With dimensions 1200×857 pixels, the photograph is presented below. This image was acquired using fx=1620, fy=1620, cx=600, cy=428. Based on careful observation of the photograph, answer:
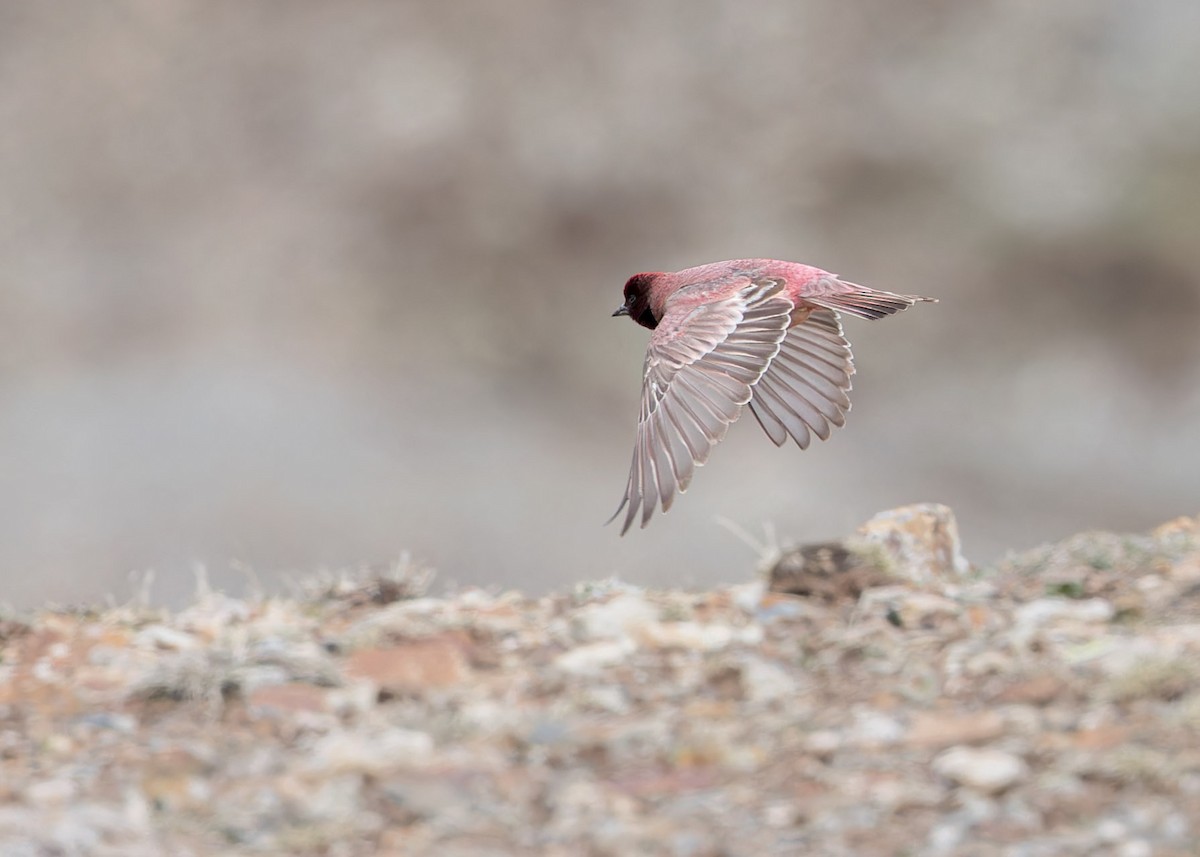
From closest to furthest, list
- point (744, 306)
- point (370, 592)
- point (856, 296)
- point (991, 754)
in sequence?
point (991, 754) < point (370, 592) < point (744, 306) < point (856, 296)

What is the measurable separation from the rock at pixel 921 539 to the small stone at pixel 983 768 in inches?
74.0

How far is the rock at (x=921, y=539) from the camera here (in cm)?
581

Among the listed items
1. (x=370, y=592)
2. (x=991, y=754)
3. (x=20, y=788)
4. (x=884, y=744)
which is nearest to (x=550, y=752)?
(x=884, y=744)

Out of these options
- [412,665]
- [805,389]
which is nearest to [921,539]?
[412,665]

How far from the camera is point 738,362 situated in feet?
24.7

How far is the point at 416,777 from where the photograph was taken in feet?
13.0

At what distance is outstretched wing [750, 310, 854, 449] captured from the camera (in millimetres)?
8047

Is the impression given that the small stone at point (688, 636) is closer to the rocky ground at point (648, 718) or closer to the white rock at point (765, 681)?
the rocky ground at point (648, 718)

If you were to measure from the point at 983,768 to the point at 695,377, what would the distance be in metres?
3.90

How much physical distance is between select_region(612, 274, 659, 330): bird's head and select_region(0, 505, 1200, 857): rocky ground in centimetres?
440

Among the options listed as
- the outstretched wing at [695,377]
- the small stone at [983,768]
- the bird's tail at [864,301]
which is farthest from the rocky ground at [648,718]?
the bird's tail at [864,301]

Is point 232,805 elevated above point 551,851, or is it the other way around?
point 232,805

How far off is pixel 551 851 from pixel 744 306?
4879mm

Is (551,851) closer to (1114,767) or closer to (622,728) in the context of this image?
(622,728)
